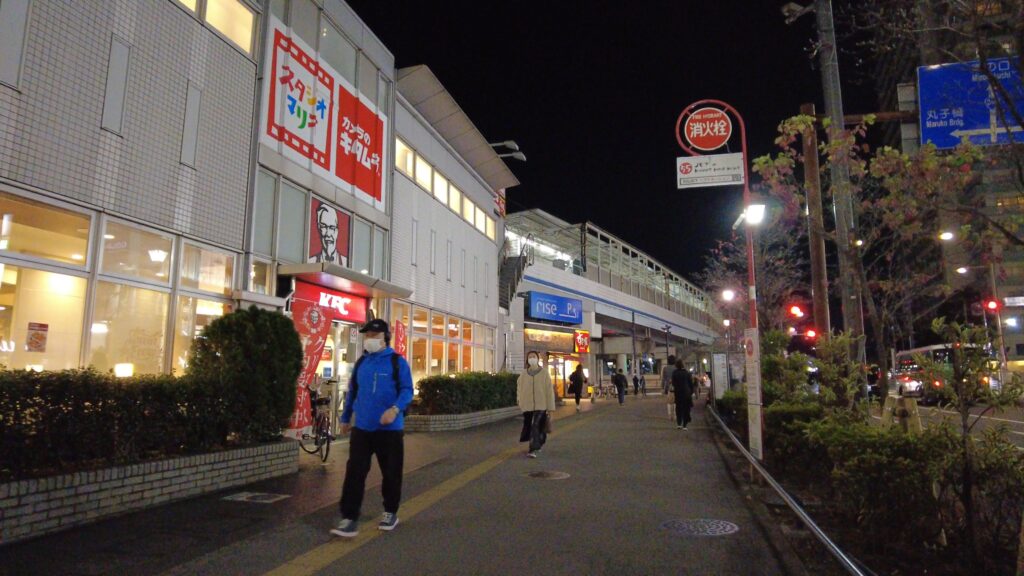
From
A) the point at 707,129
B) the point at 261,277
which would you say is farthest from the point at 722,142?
the point at 261,277

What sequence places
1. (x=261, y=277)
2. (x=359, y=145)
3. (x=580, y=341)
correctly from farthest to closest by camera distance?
(x=580, y=341), (x=359, y=145), (x=261, y=277)

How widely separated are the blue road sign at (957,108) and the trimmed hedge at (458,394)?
11.2 metres

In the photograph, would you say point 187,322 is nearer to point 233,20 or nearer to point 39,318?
point 39,318

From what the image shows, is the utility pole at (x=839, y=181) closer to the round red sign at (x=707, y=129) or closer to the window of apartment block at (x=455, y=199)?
the round red sign at (x=707, y=129)

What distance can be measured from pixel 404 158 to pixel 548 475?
1202cm

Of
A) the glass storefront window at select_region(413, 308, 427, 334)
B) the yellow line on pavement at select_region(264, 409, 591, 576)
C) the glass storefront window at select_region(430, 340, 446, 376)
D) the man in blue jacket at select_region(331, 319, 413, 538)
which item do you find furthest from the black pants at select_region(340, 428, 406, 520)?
the glass storefront window at select_region(430, 340, 446, 376)

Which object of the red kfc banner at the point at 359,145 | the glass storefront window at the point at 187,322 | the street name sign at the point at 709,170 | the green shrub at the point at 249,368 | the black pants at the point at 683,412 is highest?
the red kfc banner at the point at 359,145

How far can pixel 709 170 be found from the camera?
10695 mm

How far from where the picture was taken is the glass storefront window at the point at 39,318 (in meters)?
7.74

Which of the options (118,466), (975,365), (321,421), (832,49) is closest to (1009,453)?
(975,365)

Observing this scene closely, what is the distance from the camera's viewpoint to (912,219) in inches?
309

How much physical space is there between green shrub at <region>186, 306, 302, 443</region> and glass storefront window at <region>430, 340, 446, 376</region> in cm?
1030

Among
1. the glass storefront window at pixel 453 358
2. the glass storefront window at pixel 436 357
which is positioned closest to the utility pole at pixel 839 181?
the glass storefront window at pixel 436 357

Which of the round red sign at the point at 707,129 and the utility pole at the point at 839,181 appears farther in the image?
the round red sign at the point at 707,129
